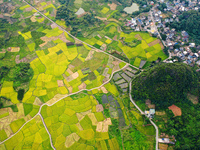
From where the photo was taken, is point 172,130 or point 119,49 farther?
point 119,49

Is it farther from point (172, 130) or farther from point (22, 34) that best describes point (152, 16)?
point (22, 34)

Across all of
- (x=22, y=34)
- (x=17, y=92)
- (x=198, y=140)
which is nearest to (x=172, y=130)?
(x=198, y=140)

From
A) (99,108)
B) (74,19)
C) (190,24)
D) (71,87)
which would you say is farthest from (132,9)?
(99,108)

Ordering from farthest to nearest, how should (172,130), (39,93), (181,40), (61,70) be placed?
(181,40) → (61,70) → (39,93) → (172,130)

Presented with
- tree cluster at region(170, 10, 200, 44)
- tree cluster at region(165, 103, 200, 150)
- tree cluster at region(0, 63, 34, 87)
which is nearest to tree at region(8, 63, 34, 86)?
tree cluster at region(0, 63, 34, 87)

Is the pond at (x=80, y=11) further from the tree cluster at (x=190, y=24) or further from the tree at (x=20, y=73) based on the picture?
the tree cluster at (x=190, y=24)

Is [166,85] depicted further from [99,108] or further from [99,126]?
[99,126]
